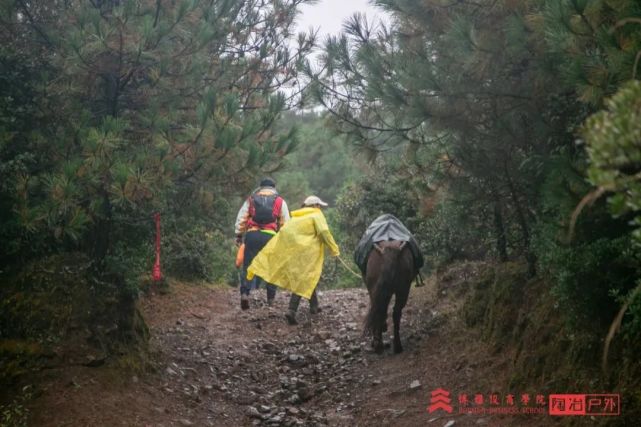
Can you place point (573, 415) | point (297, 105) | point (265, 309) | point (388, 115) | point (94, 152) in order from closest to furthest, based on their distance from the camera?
point (573, 415) < point (94, 152) < point (388, 115) < point (297, 105) < point (265, 309)

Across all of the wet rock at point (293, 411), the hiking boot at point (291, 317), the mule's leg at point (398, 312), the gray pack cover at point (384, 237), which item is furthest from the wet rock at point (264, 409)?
the hiking boot at point (291, 317)

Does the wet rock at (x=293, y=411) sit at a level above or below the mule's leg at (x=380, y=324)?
below

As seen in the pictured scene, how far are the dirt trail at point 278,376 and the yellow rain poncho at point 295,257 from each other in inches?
28.7

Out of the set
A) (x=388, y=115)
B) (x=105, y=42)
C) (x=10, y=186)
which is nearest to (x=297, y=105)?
(x=388, y=115)

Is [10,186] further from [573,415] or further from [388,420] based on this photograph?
[573,415]

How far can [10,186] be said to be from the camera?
596 centimetres

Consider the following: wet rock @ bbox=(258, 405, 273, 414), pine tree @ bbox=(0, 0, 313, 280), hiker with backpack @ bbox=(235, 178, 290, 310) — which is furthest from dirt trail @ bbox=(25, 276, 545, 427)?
pine tree @ bbox=(0, 0, 313, 280)

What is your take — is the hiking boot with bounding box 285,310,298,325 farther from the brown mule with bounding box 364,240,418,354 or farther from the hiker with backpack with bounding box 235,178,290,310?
the brown mule with bounding box 364,240,418,354

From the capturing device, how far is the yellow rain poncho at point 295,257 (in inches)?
391

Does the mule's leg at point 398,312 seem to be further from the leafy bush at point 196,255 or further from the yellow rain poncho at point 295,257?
the leafy bush at point 196,255

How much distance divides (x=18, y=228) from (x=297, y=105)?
155 inches

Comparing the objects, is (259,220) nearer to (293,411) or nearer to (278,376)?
(278,376)

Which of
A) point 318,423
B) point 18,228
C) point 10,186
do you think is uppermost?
point 10,186

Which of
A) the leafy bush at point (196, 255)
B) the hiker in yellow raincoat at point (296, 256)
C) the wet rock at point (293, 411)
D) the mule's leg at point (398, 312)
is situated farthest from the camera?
the leafy bush at point (196, 255)
